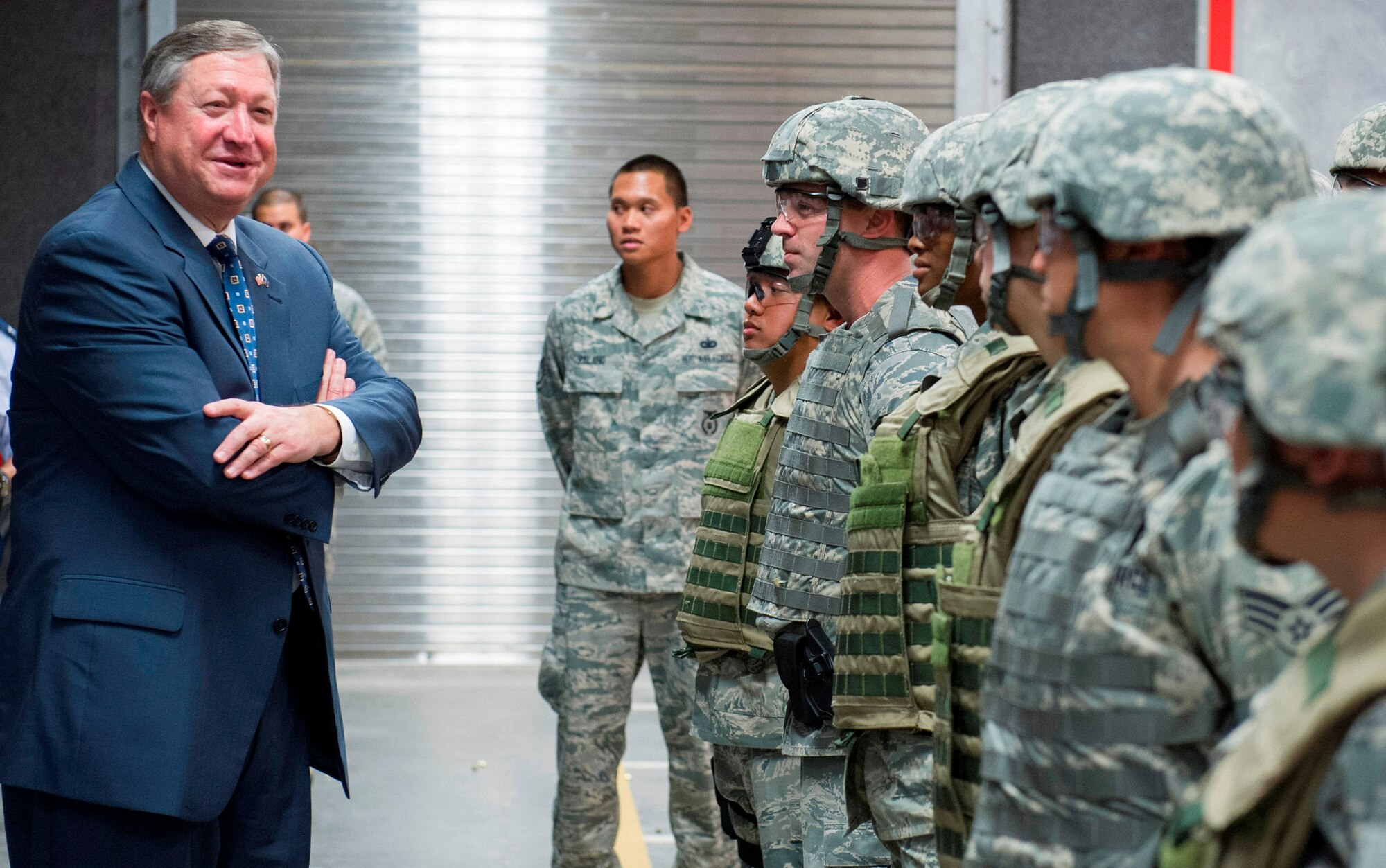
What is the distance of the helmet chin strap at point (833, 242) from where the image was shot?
3.27 metres

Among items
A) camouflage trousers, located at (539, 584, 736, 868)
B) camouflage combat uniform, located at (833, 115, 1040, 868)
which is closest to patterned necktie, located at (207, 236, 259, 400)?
camouflage combat uniform, located at (833, 115, 1040, 868)

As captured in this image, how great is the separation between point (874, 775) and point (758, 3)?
6.33m

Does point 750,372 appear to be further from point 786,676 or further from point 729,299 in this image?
point 786,676

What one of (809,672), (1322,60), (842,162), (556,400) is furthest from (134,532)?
(1322,60)

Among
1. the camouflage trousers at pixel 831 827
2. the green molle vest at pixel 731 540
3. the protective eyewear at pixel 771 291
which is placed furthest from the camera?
the protective eyewear at pixel 771 291

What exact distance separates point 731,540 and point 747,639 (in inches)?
10.2

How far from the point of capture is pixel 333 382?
9.48 feet

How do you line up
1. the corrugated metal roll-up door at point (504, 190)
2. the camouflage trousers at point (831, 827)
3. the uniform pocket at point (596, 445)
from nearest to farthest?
the camouflage trousers at point (831, 827)
the uniform pocket at point (596, 445)
the corrugated metal roll-up door at point (504, 190)

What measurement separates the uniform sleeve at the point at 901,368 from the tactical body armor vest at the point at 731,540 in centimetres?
73

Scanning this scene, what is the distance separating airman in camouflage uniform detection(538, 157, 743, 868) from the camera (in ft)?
15.7

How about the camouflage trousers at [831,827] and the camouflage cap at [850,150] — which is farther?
the camouflage cap at [850,150]

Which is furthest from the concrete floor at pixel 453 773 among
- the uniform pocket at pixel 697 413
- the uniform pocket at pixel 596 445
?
the uniform pocket at pixel 697 413

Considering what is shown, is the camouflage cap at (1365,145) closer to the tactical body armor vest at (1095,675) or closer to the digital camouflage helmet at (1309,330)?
the tactical body armor vest at (1095,675)

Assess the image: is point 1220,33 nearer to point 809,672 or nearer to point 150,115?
point 809,672
